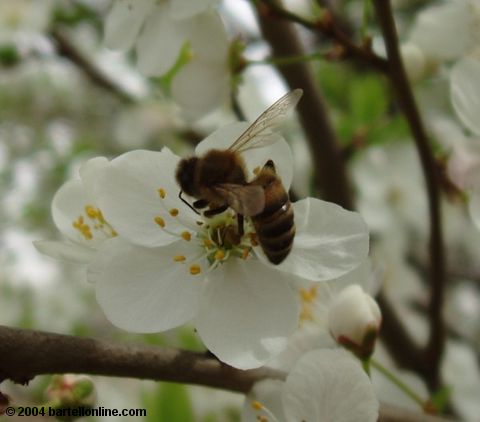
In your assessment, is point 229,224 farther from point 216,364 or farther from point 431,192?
point 431,192

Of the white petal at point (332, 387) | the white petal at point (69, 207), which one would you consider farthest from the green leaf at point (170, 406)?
the white petal at point (332, 387)

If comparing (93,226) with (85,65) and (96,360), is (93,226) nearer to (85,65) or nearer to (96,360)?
(96,360)

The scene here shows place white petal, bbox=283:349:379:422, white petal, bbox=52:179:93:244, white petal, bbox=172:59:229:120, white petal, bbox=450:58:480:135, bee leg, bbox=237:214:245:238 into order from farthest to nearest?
1. white petal, bbox=172:59:229:120
2. white petal, bbox=450:58:480:135
3. white petal, bbox=52:179:93:244
4. bee leg, bbox=237:214:245:238
5. white petal, bbox=283:349:379:422

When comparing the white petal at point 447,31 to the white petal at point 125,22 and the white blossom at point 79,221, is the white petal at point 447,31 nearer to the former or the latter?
the white petal at point 125,22

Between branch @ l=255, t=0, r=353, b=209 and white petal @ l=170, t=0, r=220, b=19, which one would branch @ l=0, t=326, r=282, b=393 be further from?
branch @ l=255, t=0, r=353, b=209

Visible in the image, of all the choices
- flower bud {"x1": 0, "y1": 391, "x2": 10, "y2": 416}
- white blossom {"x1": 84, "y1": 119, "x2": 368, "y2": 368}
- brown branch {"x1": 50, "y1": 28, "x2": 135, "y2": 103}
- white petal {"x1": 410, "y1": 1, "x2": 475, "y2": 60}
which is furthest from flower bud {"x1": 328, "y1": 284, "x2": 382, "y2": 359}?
brown branch {"x1": 50, "y1": 28, "x2": 135, "y2": 103}

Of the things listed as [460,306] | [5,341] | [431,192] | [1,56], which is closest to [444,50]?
[431,192]
